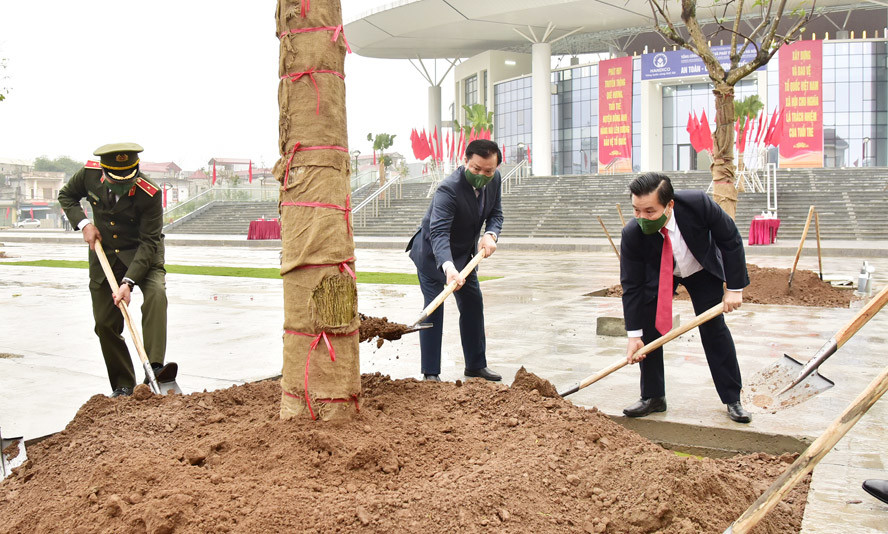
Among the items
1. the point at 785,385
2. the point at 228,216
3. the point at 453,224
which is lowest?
the point at 785,385

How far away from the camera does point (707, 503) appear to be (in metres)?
2.54

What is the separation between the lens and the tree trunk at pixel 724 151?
8922 millimetres

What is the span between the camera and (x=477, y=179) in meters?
4.75

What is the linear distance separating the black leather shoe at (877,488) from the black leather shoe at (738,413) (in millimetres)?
1134

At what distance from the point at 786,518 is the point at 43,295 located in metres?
10.3

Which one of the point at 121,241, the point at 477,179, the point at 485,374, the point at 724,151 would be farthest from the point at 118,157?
the point at 724,151

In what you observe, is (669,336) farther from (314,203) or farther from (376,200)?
(376,200)

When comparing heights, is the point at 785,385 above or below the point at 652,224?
below

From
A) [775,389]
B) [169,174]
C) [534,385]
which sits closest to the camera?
[534,385]

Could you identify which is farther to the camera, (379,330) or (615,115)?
(615,115)

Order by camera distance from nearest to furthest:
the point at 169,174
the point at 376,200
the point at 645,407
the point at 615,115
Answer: the point at 645,407
the point at 376,200
the point at 615,115
the point at 169,174

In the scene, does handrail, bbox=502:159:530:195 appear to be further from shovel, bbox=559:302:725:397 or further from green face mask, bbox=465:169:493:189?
shovel, bbox=559:302:725:397

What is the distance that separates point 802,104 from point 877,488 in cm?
3900

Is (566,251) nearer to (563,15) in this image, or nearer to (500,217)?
(500,217)
